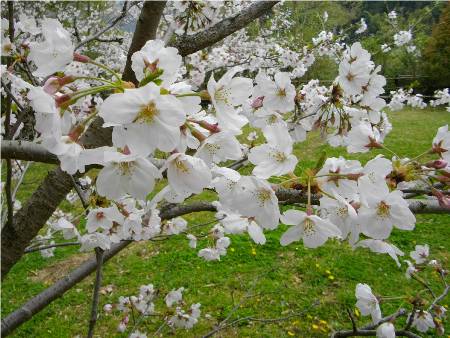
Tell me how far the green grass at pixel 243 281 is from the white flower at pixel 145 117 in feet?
9.53

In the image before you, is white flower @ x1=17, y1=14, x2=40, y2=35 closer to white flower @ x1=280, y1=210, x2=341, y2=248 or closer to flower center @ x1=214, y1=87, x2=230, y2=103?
flower center @ x1=214, y1=87, x2=230, y2=103

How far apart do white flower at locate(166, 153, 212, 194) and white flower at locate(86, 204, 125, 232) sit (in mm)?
791

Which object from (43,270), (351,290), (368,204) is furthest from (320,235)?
(43,270)

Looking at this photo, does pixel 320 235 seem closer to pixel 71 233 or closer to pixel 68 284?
pixel 68 284

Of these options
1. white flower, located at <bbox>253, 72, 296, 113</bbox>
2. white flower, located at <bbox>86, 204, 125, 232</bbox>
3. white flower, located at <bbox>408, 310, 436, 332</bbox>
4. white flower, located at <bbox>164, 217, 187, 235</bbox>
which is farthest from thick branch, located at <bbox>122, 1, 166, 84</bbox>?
white flower, located at <bbox>408, 310, 436, 332</bbox>

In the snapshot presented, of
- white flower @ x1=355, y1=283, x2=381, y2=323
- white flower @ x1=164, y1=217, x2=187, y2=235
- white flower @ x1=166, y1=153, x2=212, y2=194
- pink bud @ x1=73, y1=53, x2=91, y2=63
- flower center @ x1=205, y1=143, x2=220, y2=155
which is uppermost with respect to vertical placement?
pink bud @ x1=73, y1=53, x2=91, y2=63

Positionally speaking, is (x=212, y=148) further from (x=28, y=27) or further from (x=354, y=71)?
(x=28, y=27)

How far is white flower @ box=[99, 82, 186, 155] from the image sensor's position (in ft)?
2.62

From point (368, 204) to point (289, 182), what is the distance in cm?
21

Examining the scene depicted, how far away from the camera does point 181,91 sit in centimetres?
97

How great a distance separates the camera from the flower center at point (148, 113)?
0.82 meters

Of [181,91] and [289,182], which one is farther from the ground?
[181,91]

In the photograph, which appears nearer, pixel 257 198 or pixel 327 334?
pixel 257 198

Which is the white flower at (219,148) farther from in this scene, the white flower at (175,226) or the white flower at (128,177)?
the white flower at (175,226)
